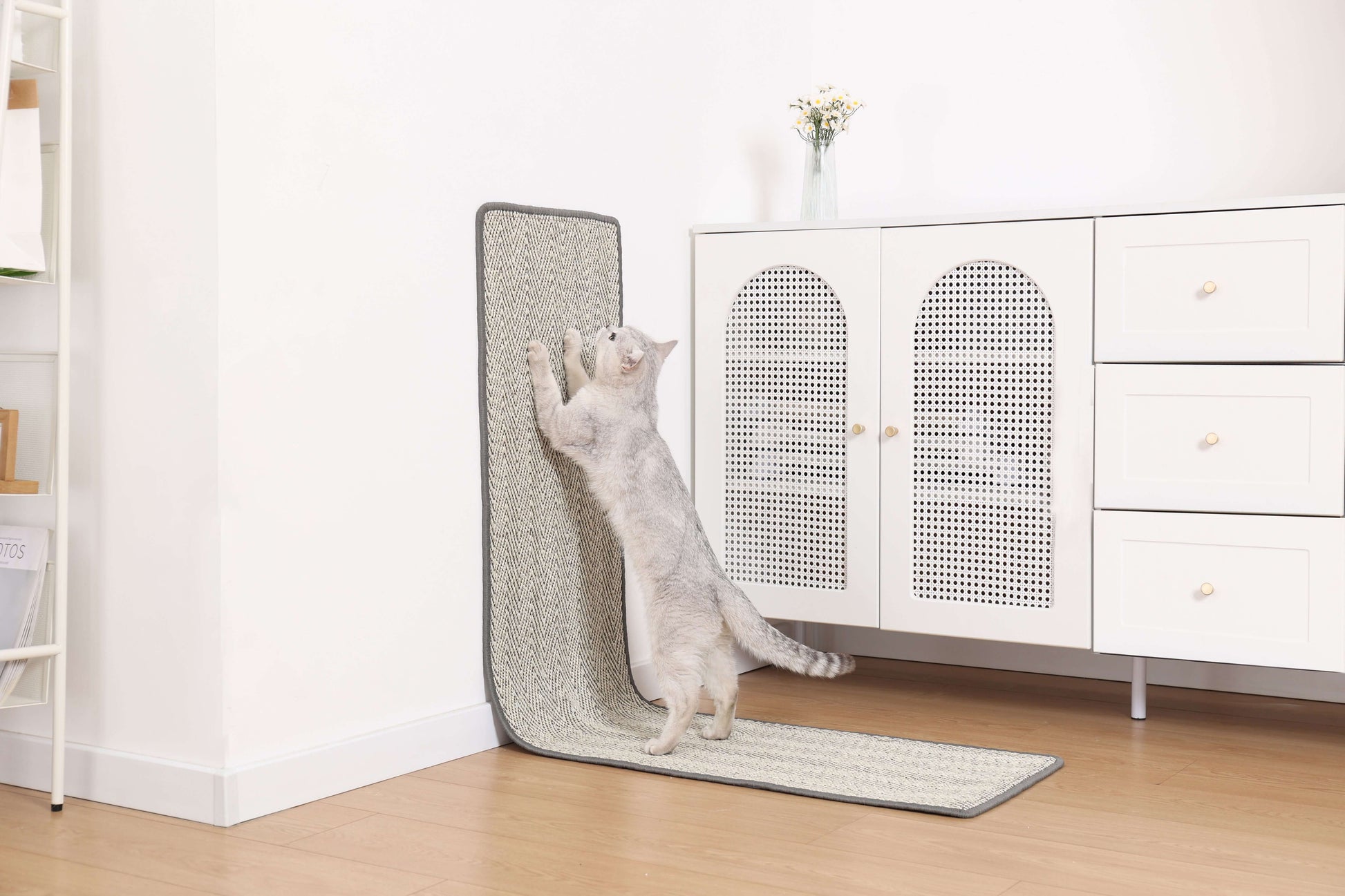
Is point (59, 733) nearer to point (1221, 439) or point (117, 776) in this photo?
point (117, 776)

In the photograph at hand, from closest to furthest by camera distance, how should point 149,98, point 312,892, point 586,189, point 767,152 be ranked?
point 312,892 < point 149,98 < point 586,189 < point 767,152

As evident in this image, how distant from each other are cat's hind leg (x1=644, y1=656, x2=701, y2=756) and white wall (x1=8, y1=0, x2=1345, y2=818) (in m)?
0.35

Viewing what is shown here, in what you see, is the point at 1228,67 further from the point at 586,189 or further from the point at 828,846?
the point at 828,846

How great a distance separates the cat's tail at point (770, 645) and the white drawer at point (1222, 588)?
568mm

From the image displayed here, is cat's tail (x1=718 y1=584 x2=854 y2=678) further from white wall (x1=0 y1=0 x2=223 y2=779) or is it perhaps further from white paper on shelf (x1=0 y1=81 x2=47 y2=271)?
white paper on shelf (x1=0 y1=81 x2=47 y2=271)

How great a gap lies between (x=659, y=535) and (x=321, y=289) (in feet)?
2.42

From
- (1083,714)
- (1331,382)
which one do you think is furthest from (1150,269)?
(1083,714)

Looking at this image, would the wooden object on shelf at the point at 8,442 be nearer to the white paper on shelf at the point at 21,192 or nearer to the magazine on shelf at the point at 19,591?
the magazine on shelf at the point at 19,591

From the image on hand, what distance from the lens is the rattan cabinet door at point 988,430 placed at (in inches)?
100.0

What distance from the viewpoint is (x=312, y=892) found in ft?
5.24

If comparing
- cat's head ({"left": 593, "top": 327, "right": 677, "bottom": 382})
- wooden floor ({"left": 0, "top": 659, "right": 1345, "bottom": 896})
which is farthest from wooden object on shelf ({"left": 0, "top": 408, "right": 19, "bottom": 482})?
cat's head ({"left": 593, "top": 327, "right": 677, "bottom": 382})

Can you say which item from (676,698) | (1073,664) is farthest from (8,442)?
(1073,664)

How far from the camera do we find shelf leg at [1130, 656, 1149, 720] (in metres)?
2.57

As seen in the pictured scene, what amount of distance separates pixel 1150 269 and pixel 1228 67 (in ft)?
2.34
